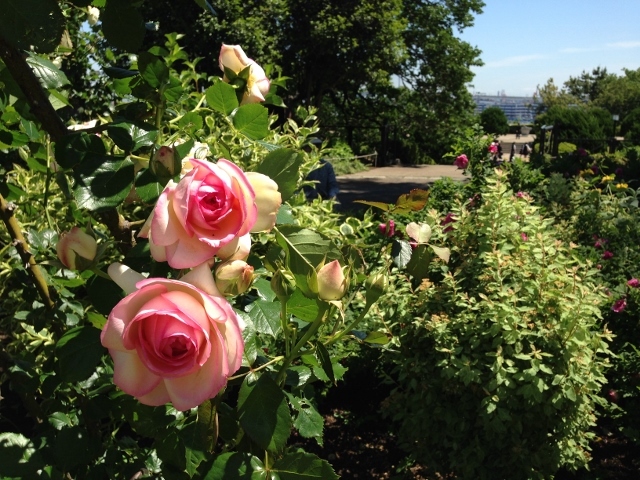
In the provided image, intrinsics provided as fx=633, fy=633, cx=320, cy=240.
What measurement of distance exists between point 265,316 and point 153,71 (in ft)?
1.29

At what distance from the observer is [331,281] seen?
0.68m

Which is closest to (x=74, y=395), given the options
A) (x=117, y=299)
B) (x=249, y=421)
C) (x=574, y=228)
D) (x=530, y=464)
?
(x=117, y=299)

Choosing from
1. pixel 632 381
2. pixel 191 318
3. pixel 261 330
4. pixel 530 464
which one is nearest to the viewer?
pixel 191 318

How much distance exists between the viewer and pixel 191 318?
561 millimetres

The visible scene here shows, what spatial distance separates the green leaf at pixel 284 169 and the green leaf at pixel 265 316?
0.21 m

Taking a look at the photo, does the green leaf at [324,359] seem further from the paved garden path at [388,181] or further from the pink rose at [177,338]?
the paved garden path at [388,181]

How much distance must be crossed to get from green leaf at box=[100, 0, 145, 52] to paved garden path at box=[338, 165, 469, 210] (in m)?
11.9

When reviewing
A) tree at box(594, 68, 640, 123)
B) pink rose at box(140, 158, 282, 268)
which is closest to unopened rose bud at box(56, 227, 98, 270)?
pink rose at box(140, 158, 282, 268)

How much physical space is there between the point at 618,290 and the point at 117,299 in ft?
14.5

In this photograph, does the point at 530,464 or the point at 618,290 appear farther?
the point at 618,290

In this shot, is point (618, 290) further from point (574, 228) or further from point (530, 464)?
point (530, 464)

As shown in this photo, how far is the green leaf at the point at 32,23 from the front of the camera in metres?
0.71

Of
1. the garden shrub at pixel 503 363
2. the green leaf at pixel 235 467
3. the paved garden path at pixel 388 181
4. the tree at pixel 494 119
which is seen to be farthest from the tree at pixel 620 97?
the green leaf at pixel 235 467

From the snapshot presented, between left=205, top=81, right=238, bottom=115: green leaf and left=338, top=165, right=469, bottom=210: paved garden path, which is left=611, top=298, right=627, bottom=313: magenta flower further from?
left=338, top=165, right=469, bottom=210: paved garden path
